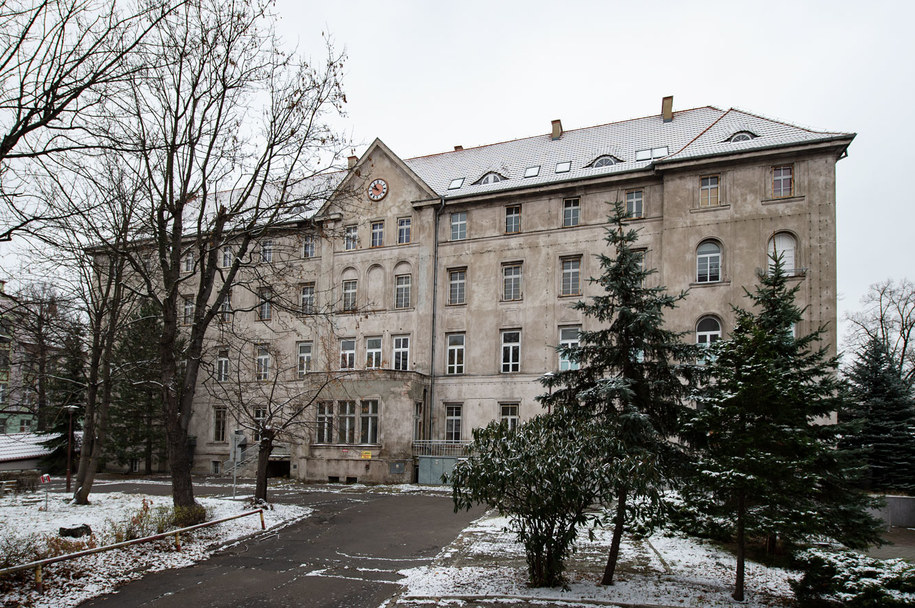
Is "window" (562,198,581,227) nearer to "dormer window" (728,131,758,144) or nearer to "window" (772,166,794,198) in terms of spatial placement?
"dormer window" (728,131,758,144)

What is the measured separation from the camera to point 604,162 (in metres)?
31.4

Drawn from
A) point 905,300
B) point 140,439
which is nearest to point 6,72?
point 140,439

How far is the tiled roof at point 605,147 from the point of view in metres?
28.2

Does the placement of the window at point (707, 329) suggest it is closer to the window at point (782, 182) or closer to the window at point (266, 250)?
the window at point (782, 182)

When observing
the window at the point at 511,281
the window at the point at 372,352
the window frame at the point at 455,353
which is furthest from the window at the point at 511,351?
the window at the point at 372,352

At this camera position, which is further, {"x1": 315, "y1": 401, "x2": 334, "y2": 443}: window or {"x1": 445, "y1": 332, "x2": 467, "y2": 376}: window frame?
{"x1": 445, "y1": 332, "x2": 467, "y2": 376}: window frame

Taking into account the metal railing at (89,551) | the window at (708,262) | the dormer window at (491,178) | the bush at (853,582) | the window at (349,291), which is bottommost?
the metal railing at (89,551)

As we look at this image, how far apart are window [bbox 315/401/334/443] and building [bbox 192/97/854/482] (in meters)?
0.07

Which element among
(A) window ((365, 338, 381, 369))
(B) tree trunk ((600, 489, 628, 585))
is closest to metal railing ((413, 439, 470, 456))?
(A) window ((365, 338, 381, 369))

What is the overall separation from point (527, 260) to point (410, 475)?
11939 millimetres

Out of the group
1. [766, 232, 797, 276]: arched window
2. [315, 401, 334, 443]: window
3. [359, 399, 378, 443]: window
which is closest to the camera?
[766, 232, 797, 276]: arched window

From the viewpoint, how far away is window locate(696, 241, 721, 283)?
27.7m

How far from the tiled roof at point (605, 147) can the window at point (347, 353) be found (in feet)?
32.0

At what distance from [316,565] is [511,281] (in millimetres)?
20161
